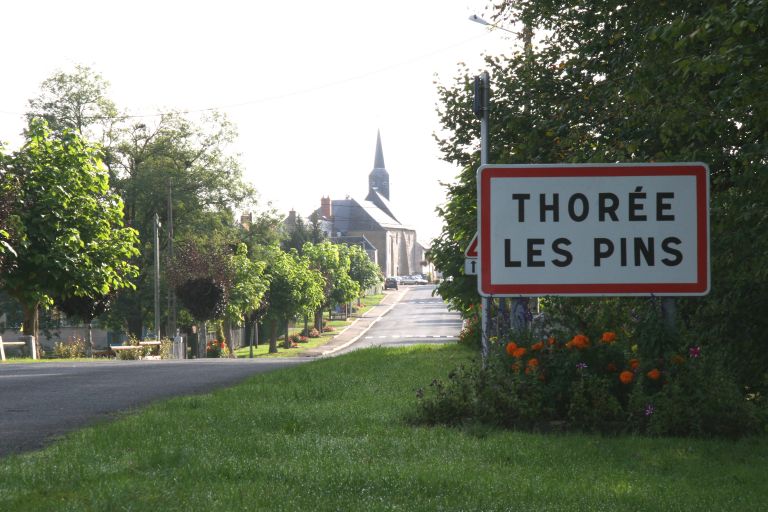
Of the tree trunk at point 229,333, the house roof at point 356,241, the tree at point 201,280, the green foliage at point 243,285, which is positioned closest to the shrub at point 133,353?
the tree at point 201,280

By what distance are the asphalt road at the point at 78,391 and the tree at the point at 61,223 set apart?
1023 centimetres

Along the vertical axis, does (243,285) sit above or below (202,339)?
above

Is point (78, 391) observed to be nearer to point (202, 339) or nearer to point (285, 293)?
point (202, 339)

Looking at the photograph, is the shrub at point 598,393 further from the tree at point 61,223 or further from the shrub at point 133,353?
the shrub at point 133,353

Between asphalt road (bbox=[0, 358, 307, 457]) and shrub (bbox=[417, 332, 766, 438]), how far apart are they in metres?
3.53

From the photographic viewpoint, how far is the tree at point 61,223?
29172 mm

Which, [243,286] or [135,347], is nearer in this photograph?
[135,347]

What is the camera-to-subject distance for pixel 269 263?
69.8 m

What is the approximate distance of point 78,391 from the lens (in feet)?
44.2

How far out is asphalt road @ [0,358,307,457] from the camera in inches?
379

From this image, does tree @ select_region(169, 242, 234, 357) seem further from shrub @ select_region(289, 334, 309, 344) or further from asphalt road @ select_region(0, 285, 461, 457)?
asphalt road @ select_region(0, 285, 461, 457)

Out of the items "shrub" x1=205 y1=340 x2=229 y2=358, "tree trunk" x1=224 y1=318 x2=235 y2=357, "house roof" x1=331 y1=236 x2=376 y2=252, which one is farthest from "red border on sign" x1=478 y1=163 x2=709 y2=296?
"house roof" x1=331 y1=236 x2=376 y2=252

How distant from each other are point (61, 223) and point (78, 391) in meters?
17.2

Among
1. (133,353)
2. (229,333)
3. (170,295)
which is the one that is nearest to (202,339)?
(170,295)
